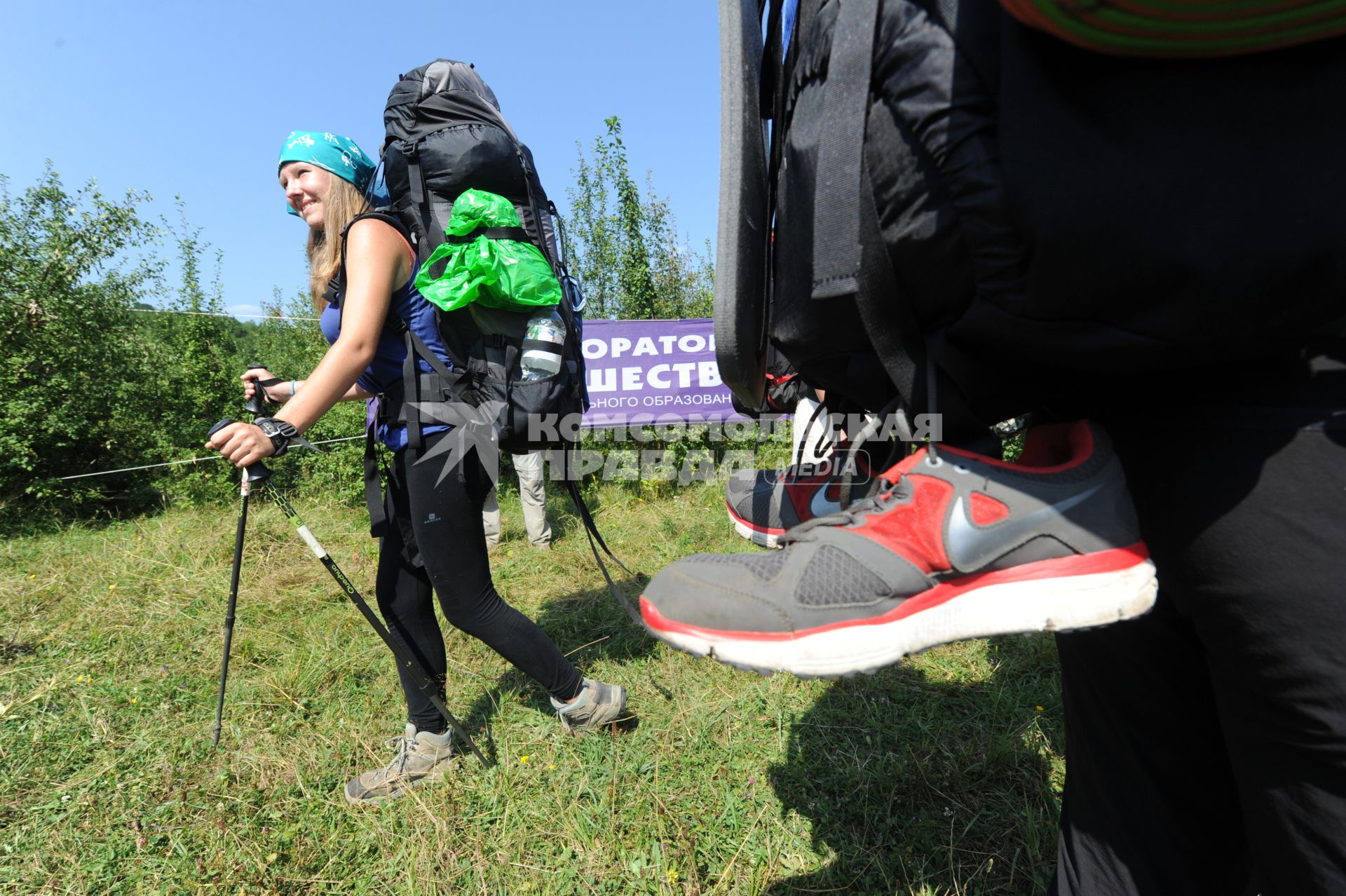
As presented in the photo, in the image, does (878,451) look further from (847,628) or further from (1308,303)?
(1308,303)

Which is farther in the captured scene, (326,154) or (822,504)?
(326,154)

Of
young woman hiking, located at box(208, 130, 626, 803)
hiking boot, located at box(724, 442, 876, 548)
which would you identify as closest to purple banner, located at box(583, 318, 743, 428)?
young woman hiking, located at box(208, 130, 626, 803)

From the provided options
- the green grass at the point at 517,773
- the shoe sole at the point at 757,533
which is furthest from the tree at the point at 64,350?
the shoe sole at the point at 757,533

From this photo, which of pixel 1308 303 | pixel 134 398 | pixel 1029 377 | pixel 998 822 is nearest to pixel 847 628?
pixel 1029 377

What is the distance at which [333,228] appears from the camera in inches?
86.7

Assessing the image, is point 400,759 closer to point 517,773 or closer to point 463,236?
point 517,773

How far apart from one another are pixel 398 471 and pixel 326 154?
45.3 inches

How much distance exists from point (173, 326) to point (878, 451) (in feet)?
36.6

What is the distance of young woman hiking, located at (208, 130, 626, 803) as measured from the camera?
1.92m

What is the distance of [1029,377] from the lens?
2.60 ft

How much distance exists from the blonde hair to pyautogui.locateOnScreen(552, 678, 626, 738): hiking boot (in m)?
1.73

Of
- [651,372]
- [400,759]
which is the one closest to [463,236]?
[400,759]

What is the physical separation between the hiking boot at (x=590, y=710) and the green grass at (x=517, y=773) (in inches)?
2.4

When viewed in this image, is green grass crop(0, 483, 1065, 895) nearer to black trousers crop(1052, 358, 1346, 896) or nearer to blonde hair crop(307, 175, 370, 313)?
black trousers crop(1052, 358, 1346, 896)
